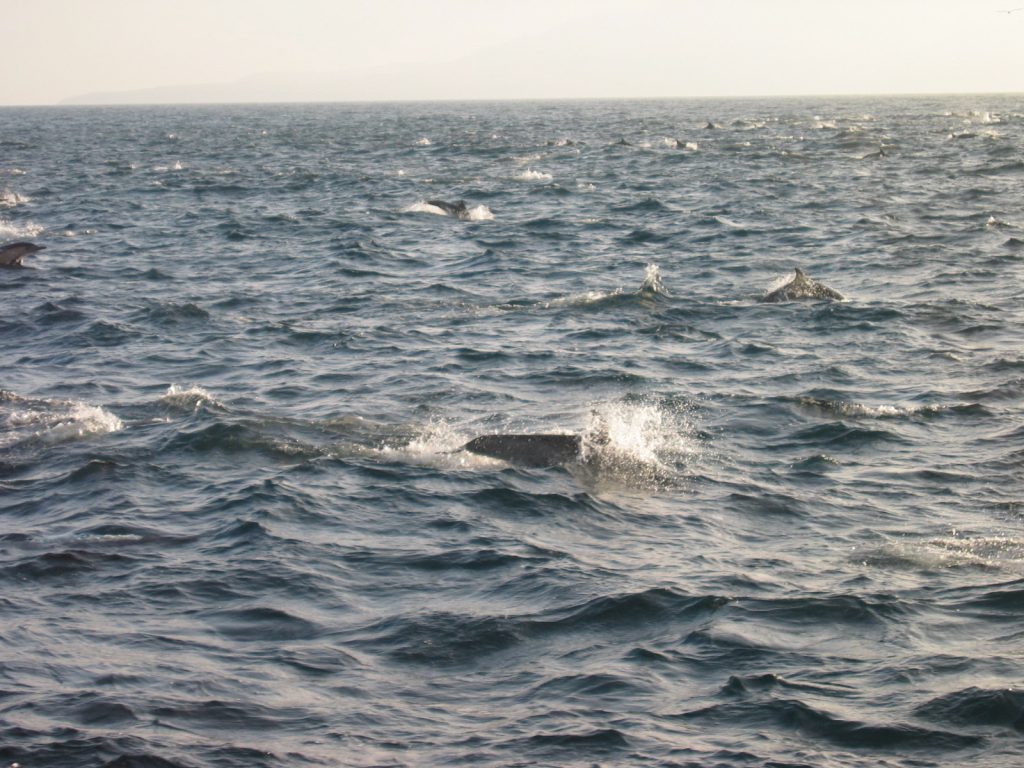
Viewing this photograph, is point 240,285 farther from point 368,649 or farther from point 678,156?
point 678,156

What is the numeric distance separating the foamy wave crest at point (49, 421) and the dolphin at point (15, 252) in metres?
13.0

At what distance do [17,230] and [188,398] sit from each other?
68.1 feet

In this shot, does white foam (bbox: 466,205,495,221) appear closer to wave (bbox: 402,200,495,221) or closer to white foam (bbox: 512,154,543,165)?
wave (bbox: 402,200,495,221)

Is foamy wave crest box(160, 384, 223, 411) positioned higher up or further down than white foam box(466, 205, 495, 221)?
further down

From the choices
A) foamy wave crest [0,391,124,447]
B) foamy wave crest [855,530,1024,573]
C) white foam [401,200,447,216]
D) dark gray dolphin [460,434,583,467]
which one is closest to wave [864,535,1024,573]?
foamy wave crest [855,530,1024,573]

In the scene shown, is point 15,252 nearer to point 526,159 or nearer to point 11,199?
point 11,199

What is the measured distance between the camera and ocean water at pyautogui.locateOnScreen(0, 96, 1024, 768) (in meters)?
8.37

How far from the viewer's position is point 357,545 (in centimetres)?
1178

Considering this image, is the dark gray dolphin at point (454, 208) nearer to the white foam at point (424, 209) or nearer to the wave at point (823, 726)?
the white foam at point (424, 209)

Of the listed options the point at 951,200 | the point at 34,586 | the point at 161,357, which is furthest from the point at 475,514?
the point at 951,200

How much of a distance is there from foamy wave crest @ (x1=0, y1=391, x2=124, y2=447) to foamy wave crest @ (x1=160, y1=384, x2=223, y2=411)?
2.89 ft

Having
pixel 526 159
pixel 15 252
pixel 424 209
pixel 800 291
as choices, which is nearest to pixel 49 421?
pixel 800 291

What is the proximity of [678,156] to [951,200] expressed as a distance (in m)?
25.5

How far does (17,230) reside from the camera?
34.7 m
